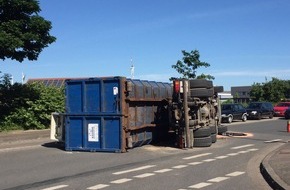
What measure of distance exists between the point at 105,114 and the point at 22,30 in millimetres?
7912

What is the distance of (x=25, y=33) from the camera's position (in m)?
20.8

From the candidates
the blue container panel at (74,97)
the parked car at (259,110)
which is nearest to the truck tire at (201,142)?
the blue container panel at (74,97)

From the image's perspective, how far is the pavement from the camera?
9.27m

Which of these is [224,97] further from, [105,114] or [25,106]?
[105,114]

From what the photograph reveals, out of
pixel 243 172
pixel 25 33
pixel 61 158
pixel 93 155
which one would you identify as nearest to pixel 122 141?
pixel 93 155

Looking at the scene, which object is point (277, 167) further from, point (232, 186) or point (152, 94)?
point (152, 94)

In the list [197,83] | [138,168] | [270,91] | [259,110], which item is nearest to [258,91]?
[270,91]

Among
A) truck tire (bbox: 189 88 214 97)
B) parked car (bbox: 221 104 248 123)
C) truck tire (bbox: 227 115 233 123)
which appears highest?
truck tire (bbox: 189 88 214 97)

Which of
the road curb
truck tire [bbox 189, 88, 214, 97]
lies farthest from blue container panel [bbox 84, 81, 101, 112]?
the road curb

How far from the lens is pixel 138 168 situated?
11.9 meters

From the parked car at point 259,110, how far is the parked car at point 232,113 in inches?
94.0

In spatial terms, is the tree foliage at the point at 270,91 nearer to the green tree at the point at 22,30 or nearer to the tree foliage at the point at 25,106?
the tree foliage at the point at 25,106

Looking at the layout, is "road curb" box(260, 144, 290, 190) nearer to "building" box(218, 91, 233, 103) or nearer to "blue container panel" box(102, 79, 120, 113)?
"blue container panel" box(102, 79, 120, 113)

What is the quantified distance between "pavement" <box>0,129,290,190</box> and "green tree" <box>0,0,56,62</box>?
377cm
